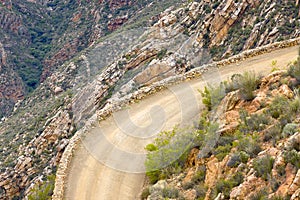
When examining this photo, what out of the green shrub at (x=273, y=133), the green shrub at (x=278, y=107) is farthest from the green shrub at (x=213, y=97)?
the green shrub at (x=273, y=133)

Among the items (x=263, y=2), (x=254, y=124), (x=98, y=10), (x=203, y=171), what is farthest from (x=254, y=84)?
(x=98, y=10)

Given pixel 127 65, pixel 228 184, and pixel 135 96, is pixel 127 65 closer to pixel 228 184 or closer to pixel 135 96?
pixel 135 96

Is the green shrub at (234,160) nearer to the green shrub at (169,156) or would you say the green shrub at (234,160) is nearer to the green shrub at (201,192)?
the green shrub at (201,192)

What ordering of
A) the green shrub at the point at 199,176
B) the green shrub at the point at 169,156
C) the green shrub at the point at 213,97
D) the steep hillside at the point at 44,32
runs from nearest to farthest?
1. the green shrub at the point at 199,176
2. the green shrub at the point at 169,156
3. the green shrub at the point at 213,97
4. the steep hillside at the point at 44,32

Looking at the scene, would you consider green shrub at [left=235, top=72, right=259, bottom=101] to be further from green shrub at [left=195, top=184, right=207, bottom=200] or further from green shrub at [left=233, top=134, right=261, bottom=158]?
green shrub at [left=195, top=184, right=207, bottom=200]

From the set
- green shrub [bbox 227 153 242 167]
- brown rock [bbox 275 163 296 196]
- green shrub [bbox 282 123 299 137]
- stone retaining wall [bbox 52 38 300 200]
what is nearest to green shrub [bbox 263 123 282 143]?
green shrub [bbox 282 123 299 137]

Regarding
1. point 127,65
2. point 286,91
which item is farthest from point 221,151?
point 127,65

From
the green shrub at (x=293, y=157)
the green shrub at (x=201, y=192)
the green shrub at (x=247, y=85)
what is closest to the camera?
the green shrub at (x=293, y=157)

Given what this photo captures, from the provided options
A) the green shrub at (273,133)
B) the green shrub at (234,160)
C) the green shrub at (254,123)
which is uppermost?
the green shrub at (254,123)
